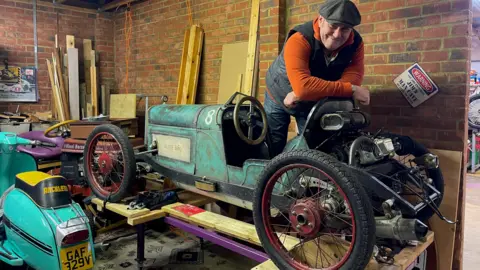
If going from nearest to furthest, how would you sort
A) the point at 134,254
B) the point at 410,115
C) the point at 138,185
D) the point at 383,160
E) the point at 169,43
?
the point at 383,160 → the point at 410,115 → the point at 134,254 → the point at 138,185 → the point at 169,43

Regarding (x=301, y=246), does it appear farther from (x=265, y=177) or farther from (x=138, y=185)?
(x=138, y=185)

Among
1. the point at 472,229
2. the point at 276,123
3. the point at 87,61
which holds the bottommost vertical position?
the point at 472,229

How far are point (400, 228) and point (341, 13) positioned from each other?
42.7 inches

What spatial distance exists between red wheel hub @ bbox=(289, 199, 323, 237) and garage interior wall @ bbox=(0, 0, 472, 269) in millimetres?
1372

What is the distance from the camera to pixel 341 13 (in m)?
1.93

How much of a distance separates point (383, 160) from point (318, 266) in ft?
2.12

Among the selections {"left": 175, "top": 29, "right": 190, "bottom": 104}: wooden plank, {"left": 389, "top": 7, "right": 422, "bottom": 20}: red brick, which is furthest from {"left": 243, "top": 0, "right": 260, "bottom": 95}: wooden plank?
{"left": 389, "top": 7, "right": 422, "bottom": 20}: red brick

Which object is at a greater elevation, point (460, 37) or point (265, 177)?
point (460, 37)

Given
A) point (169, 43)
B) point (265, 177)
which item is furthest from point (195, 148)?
point (169, 43)

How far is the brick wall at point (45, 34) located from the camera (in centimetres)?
538

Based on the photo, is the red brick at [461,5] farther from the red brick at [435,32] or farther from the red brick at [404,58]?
the red brick at [404,58]

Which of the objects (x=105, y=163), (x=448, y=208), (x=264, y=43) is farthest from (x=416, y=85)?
(x=105, y=163)

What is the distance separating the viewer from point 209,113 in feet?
8.08

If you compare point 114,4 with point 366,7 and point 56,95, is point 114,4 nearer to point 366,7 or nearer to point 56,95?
point 56,95
